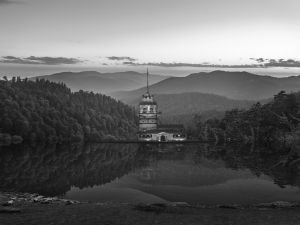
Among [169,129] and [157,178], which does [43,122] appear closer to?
[169,129]

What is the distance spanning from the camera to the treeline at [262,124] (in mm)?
125625

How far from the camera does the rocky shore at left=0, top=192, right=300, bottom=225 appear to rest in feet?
115

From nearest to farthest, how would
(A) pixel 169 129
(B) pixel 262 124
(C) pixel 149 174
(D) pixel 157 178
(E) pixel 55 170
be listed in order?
(D) pixel 157 178, (C) pixel 149 174, (E) pixel 55 170, (B) pixel 262 124, (A) pixel 169 129

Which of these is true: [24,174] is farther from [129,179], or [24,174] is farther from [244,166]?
[244,166]

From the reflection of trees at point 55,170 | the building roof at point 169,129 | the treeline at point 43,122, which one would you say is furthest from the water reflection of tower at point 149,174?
the building roof at point 169,129

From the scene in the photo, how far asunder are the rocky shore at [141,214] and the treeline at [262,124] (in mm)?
69613

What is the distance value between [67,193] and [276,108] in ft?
330

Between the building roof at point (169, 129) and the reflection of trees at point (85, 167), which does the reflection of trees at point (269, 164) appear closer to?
the reflection of trees at point (85, 167)

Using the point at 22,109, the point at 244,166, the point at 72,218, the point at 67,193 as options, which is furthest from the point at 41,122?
the point at 72,218

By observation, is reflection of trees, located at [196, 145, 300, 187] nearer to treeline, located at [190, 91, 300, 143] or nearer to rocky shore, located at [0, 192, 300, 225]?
treeline, located at [190, 91, 300, 143]

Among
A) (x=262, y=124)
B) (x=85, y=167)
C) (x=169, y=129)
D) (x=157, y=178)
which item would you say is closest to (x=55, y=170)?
(x=85, y=167)

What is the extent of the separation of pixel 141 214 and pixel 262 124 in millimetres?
112349

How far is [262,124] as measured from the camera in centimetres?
14300

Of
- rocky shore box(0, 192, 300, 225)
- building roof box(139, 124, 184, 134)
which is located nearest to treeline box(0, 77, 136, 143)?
building roof box(139, 124, 184, 134)
